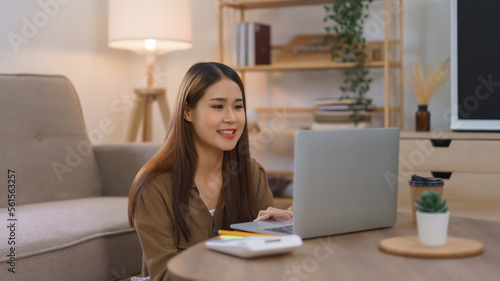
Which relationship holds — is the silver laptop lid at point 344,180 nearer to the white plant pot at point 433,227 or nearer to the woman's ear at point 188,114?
the white plant pot at point 433,227

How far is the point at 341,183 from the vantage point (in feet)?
3.88

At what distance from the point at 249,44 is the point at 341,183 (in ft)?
7.40

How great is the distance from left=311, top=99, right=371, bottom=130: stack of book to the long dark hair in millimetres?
1611

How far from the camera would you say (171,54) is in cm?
390

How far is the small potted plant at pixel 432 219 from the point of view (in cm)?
106

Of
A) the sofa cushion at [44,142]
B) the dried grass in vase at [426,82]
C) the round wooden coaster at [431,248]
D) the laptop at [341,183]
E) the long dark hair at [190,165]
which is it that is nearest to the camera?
the round wooden coaster at [431,248]

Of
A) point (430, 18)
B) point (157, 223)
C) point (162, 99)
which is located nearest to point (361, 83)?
point (430, 18)

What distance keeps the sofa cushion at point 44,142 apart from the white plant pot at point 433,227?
1651mm

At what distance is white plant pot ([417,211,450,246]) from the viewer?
3.47 ft

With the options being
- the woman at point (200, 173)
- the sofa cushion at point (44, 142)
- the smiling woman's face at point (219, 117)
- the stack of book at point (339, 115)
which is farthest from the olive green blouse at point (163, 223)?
the stack of book at point (339, 115)

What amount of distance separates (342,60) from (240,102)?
5.91ft

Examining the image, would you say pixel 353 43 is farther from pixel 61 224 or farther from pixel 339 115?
pixel 61 224

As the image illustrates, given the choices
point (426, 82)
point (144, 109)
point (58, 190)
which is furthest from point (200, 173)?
point (144, 109)

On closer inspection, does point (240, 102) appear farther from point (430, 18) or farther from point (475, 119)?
point (430, 18)
